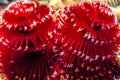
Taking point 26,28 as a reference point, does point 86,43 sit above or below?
below

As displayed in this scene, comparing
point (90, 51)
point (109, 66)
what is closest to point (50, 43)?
point (90, 51)

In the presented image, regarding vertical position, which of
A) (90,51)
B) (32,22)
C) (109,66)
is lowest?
(109,66)

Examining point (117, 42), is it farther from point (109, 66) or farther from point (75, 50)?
point (75, 50)

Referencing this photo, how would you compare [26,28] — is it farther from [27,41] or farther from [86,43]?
[86,43]

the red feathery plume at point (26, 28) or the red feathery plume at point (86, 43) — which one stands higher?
the red feathery plume at point (26, 28)

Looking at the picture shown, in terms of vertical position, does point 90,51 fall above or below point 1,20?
below

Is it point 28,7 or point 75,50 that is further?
point 28,7

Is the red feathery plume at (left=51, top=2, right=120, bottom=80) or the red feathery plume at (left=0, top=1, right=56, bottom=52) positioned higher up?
the red feathery plume at (left=0, top=1, right=56, bottom=52)

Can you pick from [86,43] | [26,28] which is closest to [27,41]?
[26,28]
